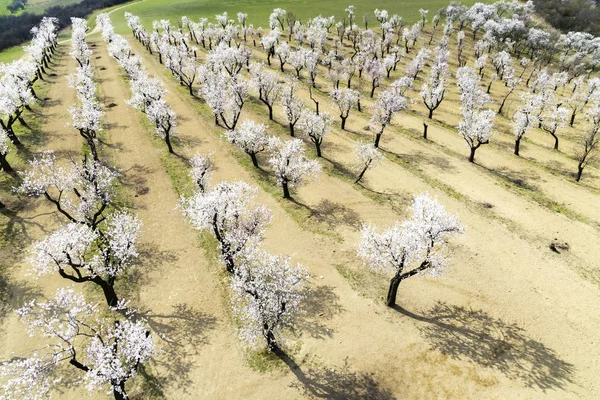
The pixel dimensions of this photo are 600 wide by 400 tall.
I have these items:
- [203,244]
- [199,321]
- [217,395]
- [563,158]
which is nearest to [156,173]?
[203,244]

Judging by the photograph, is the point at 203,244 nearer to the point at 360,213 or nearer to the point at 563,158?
the point at 360,213

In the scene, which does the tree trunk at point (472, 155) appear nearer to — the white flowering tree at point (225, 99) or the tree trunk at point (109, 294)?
the white flowering tree at point (225, 99)

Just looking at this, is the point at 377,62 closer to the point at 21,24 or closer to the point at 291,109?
the point at 291,109

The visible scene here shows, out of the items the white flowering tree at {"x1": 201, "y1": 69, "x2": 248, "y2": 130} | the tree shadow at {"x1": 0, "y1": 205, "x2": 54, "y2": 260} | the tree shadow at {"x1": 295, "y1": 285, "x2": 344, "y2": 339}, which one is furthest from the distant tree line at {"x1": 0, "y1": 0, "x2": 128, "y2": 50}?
the tree shadow at {"x1": 295, "y1": 285, "x2": 344, "y2": 339}

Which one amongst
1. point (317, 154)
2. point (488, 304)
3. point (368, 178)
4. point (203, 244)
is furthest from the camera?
point (317, 154)

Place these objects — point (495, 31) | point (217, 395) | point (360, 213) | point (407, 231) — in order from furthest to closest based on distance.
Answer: point (495, 31) → point (360, 213) → point (407, 231) → point (217, 395)

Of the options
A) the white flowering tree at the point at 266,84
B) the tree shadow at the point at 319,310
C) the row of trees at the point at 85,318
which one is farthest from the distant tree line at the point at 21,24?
the tree shadow at the point at 319,310

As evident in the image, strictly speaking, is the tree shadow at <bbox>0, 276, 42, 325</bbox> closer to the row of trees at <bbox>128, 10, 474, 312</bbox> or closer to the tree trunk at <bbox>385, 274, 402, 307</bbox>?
the row of trees at <bbox>128, 10, 474, 312</bbox>
